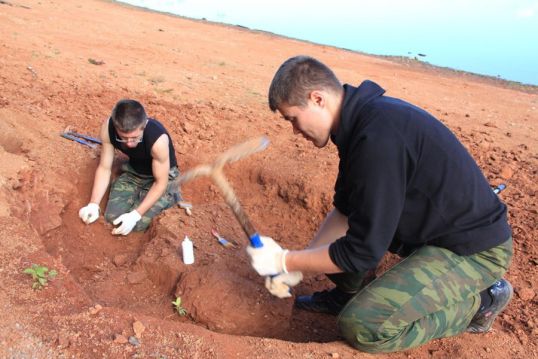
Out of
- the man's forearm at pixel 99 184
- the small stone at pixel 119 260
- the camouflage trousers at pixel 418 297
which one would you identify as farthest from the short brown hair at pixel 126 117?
the camouflage trousers at pixel 418 297

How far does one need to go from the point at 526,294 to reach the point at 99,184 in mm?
3142

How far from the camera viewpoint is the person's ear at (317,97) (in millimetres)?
1900

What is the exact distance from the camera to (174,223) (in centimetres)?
341

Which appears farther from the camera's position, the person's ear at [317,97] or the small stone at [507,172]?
the small stone at [507,172]

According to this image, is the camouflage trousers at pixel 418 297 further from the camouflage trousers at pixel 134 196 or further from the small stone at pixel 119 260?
the camouflage trousers at pixel 134 196

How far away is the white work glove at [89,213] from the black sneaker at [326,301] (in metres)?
1.66

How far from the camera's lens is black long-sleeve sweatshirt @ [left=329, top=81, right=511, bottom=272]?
5.98 ft

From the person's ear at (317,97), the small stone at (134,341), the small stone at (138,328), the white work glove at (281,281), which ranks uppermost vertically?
the person's ear at (317,97)

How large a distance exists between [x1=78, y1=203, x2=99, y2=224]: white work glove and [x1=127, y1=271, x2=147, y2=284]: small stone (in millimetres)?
666

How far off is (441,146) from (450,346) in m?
1.15

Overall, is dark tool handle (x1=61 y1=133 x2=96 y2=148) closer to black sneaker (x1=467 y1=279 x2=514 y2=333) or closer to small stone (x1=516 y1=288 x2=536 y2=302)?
black sneaker (x1=467 y1=279 x2=514 y2=333)

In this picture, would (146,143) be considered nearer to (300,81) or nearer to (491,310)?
(300,81)

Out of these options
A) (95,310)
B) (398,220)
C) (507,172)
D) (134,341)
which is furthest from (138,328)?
(507,172)

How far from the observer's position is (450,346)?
2.41 metres
